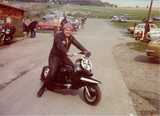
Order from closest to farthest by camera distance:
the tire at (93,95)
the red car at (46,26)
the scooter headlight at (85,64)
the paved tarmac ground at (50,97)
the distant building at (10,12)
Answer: the paved tarmac ground at (50,97)
the tire at (93,95)
the scooter headlight at (85,64)
the distant building at (10,12)
the red car at (46,26)

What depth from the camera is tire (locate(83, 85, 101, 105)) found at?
7.89 meters

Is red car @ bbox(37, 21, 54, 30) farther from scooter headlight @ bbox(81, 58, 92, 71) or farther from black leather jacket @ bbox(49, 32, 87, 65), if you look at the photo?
scooter headlight @ bbox(81, 58, 92, 71)

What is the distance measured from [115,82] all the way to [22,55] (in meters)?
6.68

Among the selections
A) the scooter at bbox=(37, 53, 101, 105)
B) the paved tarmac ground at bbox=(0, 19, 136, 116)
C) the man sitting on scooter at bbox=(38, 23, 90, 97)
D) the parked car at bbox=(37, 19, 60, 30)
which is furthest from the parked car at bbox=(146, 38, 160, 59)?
the parked car at bbox=(37, 19, 60, 30)

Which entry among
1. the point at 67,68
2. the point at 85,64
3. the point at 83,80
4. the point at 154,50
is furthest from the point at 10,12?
the point at 83,80

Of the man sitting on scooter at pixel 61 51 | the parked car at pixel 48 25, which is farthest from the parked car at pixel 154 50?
the parked car at pixel 48 25

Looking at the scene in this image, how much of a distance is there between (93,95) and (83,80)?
1.46 feet

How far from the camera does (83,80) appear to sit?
26.4ft

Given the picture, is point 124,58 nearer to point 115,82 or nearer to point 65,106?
point 115,82

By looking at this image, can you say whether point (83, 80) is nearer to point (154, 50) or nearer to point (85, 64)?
point (85, 64)

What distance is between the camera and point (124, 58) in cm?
1677

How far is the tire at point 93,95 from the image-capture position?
7.89 metres

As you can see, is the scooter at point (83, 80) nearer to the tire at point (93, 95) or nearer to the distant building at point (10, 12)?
the tire at point (93, 95)

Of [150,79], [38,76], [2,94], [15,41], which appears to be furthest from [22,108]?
[15,41]
